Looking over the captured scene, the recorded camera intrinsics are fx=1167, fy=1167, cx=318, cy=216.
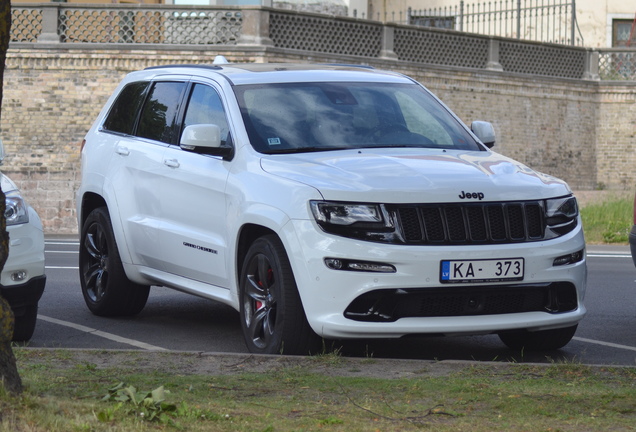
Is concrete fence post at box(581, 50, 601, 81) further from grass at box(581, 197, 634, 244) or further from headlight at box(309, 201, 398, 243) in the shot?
headlight at box(309, 201, 398, 243)

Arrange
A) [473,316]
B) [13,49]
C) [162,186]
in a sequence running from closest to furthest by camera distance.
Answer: [473,316] < [162,186] < [13,49]

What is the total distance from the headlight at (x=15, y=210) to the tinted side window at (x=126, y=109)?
1.49m

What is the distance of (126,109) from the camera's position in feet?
31.3

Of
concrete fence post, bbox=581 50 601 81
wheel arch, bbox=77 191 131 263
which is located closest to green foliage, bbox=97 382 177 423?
wheel arch, bbox=77 191 131 263

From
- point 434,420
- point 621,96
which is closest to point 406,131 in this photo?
point 434,420

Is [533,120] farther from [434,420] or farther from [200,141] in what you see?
[434,420]

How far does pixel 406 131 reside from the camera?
26.3 feet

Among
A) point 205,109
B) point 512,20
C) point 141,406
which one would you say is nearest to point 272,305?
point 205,109

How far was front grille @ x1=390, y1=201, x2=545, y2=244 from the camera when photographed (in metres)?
6.66

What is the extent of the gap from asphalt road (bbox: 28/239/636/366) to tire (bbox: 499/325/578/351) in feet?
0.21

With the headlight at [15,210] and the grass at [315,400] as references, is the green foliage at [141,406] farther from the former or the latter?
the headlight at [15,210]

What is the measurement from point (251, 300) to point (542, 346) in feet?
6.61

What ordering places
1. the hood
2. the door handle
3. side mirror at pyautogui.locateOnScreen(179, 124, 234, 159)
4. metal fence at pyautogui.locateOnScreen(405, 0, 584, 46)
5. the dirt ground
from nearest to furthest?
the dirt ground < the hood < side mirror at pyautogui.locateOnScreen(179, 124, 234, 159) < the door handle < metal fence at pyautogui.locateOnScreen(405, 0, 584, 46)

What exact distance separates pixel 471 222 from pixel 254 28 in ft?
69.4
